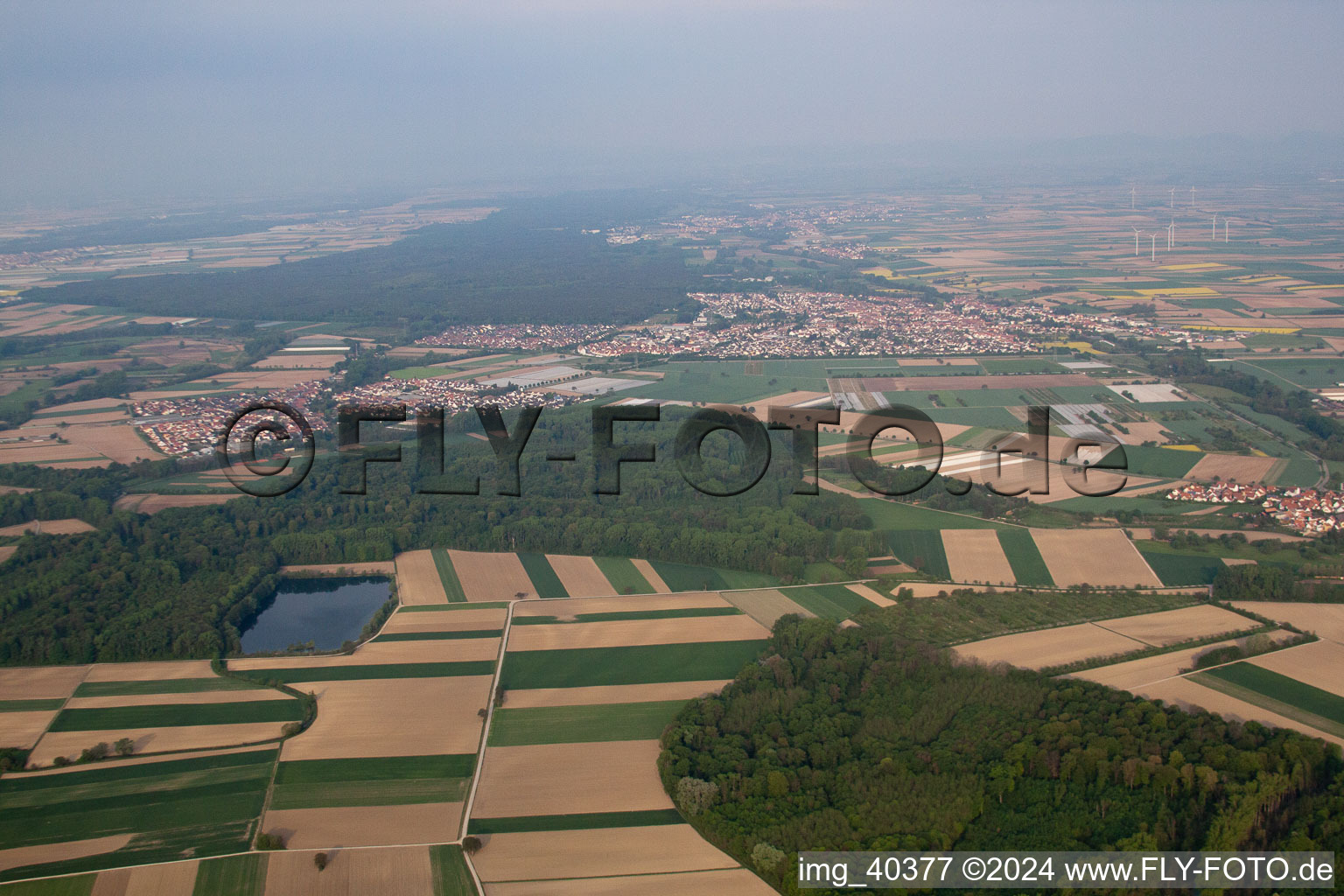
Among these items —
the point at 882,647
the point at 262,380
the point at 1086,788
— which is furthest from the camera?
the point at 262,380

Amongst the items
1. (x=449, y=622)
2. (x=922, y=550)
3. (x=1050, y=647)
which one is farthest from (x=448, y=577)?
(x=1050, y=647)

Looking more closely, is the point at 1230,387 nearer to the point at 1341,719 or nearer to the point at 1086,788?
the point at 1341,719

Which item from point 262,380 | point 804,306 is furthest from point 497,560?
point 804,306

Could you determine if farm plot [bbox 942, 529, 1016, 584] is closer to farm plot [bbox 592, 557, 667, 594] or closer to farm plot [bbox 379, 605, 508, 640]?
farm plot [bbox 592, 557, 667, 594]

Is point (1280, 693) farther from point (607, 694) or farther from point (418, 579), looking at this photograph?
point (418, 579)

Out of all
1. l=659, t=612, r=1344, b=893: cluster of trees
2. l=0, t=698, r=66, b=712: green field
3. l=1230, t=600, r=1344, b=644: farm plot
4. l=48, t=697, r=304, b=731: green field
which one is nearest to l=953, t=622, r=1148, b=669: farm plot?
l=659, t=612, r=1344, b=893: cluster of trees

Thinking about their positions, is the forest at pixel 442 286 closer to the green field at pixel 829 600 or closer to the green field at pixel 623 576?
the green field at pixel 623 576

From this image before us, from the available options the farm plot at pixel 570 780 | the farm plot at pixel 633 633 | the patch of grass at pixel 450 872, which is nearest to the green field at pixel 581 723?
the farm plot at pixel 570 780
